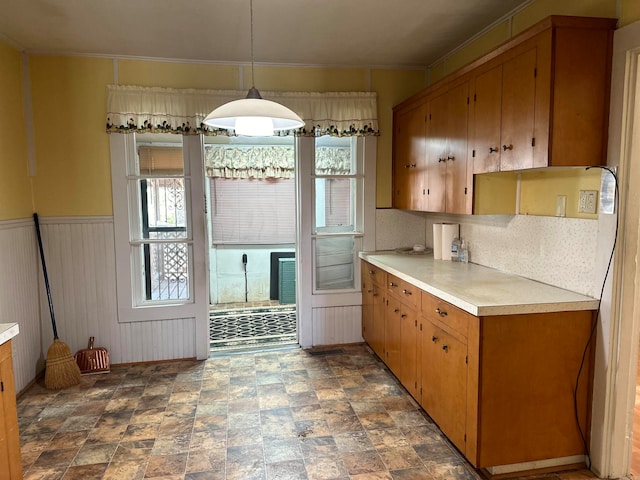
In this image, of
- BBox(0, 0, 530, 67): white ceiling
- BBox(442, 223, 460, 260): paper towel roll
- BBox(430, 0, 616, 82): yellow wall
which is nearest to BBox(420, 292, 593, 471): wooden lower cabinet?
BBox(442, 223, 460, 260): paper towel roll

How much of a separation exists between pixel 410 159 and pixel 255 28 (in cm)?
162

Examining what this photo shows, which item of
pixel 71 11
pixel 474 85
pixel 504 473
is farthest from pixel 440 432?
pixel 71 11

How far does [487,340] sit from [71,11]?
A: 310cm

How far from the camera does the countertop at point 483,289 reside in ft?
6.92

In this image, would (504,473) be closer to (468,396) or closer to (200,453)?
(468,396)

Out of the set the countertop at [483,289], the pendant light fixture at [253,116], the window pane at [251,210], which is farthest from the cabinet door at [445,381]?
the window pane at [251,210]

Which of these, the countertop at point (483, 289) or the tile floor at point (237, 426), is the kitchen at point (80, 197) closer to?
the countertop at point (483, 289)

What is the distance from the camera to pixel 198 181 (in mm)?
3742

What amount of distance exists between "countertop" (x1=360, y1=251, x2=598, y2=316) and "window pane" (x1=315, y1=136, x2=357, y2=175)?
A: 1.06 metres

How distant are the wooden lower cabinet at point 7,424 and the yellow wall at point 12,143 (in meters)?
1.58

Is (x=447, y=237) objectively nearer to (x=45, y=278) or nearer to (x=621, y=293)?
(x=621, y=293)

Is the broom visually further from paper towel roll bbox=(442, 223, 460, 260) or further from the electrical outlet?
the electrical outlet

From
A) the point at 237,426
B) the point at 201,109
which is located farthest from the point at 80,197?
the point at 237,426

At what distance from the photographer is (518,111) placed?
7.39ft
